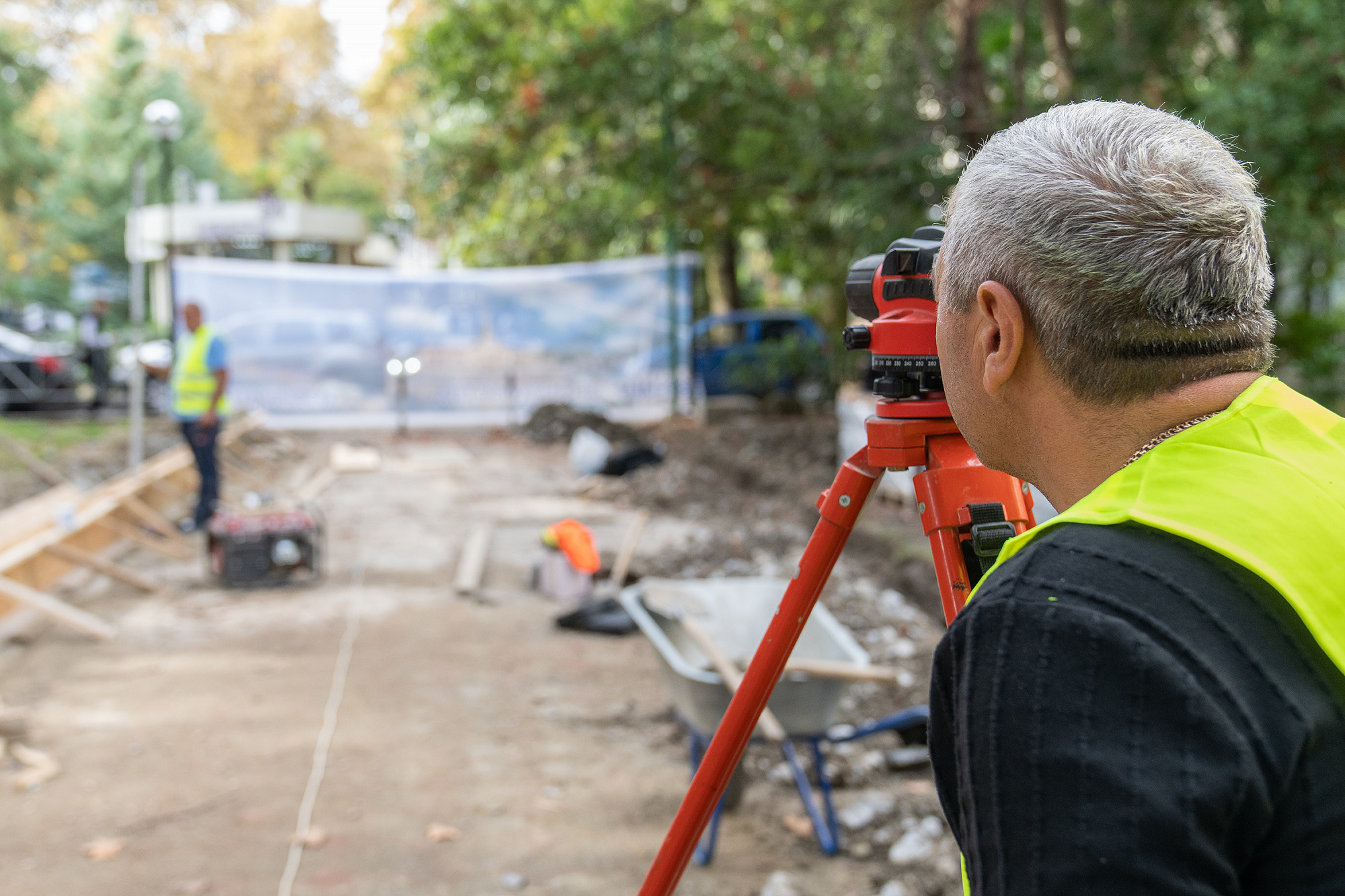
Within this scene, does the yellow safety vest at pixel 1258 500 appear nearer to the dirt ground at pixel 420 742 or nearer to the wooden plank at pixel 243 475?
the dirt ground at pixel 420 742

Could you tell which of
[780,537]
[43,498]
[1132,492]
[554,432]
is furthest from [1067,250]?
[554,432]

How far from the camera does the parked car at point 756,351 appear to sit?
1438 cm

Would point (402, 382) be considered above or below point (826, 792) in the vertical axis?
above

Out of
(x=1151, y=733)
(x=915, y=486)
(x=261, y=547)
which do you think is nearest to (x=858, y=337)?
(x=915, y=486)

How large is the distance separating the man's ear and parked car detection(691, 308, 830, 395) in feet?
44.1

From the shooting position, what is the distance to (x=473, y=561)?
8141mm

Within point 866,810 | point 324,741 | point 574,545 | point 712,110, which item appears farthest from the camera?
point 712,110

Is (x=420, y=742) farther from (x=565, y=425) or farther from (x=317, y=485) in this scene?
(x=565, y=425)

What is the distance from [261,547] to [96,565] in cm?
105

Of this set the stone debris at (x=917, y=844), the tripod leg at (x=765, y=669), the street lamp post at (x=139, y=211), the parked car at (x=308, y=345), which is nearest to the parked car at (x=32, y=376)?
the parked car at (x=308, y=345)

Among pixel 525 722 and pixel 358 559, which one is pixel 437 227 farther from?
pixel 525 722

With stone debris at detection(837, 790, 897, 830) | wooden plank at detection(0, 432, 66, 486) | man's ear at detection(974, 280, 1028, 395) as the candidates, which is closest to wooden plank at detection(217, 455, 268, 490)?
wooden plank at detection(0, 432, 66, 486)

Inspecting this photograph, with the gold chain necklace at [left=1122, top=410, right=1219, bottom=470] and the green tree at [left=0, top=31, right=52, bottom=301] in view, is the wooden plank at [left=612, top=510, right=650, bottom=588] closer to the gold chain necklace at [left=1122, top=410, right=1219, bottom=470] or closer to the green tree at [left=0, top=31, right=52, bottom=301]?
the gold chain necklace at [left=1122, top=410, right=1219, bottom=470]

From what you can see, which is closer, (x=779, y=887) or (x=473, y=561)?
(x=779, y=887)
